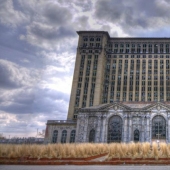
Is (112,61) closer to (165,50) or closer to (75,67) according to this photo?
(75,67)

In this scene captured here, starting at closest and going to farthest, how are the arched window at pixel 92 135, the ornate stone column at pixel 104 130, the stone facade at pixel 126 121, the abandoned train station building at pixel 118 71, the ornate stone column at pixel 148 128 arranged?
the ornate stone column at pixel 148 128
the stone facade at pixel 126 121
the ornate stone column at pixel 104 130
the arched window at pixel 92 135
the abandoned train station building at pixel 118 71

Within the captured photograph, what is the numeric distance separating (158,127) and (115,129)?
412 inches

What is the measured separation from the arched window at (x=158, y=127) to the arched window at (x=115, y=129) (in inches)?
323

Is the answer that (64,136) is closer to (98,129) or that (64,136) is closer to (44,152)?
(98,129)

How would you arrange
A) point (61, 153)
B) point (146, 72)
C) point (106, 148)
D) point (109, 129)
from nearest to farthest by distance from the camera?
point (61, 153) → point (106, 148) → point (109, 129) → point (146, 72)

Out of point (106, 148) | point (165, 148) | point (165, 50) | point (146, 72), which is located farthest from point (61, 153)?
point (165, 50)

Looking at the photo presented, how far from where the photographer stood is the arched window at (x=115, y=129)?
56125mm

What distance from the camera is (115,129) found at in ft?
187

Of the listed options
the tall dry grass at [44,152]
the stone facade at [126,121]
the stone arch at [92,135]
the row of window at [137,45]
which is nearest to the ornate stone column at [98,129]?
the stone facade at [126,121]

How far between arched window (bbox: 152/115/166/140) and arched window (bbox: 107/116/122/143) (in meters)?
8.19

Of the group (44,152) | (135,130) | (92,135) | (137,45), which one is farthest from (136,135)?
(137,45)

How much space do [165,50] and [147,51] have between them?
7972 millimetres

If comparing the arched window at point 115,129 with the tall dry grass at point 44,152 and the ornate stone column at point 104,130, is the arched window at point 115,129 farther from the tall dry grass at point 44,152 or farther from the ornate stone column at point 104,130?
the tall dry grass at point 44,152

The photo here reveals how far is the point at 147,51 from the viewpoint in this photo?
10300 cm
